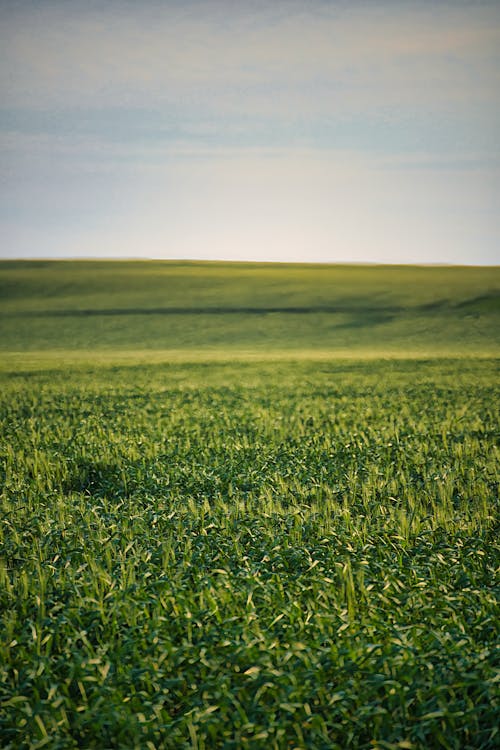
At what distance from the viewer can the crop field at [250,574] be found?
4.49 metres

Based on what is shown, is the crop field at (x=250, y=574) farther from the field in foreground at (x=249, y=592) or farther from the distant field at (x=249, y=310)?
the distant field at (x=249, y=310)

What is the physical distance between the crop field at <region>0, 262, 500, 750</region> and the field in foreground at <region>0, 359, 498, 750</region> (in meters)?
0.03

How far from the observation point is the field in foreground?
176 inches

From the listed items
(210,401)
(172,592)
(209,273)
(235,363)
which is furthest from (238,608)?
(209,273)

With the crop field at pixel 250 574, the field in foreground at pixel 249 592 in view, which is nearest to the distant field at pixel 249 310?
the crop field at pixel 250 574

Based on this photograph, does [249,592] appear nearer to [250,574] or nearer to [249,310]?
[250,574]

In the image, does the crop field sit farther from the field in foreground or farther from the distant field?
the distant field

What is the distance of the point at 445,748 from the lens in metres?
4.32

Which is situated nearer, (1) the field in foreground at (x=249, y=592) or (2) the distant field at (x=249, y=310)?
(1) the field in foreground at (x=249, y=592)

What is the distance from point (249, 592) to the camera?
593cm

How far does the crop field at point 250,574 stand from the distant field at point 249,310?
1461 inches

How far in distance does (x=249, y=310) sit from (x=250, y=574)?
70111 mm

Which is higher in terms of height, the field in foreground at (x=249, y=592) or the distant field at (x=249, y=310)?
the distant field at (x=249, y=310)

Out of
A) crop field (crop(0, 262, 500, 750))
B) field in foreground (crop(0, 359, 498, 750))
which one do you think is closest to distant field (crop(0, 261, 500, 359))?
crop field (crop(0, 262, 500, 750))
